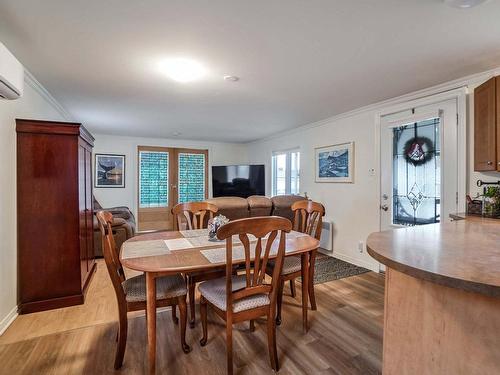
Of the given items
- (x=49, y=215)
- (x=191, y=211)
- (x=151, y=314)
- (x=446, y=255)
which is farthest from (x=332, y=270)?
(x=49, y=215)

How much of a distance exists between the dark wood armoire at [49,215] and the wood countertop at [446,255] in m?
2.68

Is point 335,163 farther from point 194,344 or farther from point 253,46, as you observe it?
point 194,344

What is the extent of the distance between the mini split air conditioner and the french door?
4443 millimetres

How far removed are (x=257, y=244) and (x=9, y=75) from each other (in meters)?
1.96

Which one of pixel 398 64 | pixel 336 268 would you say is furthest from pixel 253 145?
pixel 398 64

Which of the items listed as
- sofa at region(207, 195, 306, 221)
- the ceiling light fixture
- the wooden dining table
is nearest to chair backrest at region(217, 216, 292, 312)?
the wooden dining table

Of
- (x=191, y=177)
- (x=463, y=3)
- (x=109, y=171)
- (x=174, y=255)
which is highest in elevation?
(x=463, y=3)

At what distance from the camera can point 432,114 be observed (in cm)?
296

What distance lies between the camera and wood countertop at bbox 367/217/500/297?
2.43 feet

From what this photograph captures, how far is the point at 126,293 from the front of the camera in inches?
69.5

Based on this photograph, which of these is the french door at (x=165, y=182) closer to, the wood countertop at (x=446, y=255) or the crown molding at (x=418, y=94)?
the crown molding at (x=418, y=94)

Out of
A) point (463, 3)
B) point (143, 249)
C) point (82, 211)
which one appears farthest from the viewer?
point (82, 211)

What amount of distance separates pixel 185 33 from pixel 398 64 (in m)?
1.80

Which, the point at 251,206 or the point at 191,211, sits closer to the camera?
the point at 191,211
